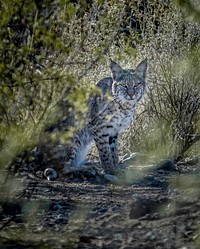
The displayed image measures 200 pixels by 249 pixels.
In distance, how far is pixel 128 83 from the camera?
28.4 feet

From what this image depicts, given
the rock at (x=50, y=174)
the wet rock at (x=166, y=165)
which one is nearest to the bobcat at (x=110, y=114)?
the rock at (x=50, y=174)

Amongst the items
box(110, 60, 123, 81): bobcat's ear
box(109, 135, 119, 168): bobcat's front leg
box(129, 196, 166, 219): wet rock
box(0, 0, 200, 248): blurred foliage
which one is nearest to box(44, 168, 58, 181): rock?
box(0, 0, 200, 248): blurred foliage

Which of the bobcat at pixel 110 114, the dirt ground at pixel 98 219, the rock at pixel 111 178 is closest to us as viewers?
the dirt ground at pixel 98 219

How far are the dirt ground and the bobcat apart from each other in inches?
55.9

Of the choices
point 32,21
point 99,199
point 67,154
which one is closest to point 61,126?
point 67,154

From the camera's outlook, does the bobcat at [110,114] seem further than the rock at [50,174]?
Yes

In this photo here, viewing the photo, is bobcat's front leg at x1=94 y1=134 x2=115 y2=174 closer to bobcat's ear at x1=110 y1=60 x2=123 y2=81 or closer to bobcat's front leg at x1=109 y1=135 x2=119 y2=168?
bobcat's front leg at x1=109 y1=135 x2=119 y2=168

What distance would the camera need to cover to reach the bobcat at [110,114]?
8.40 m

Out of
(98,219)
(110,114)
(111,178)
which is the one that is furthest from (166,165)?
(98,219)

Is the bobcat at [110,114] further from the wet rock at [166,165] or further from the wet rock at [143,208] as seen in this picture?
the wet rock at [143,208]

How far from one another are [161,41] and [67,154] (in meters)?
2.64

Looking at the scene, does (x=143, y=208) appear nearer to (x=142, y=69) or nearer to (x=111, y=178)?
(x=111, y=178)

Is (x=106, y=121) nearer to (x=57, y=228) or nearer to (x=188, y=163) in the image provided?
(x=188, y=163)

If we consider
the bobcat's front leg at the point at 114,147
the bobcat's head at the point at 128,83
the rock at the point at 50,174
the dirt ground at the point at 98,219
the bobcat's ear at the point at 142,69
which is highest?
the bobcat's ear at the point at 142,69
